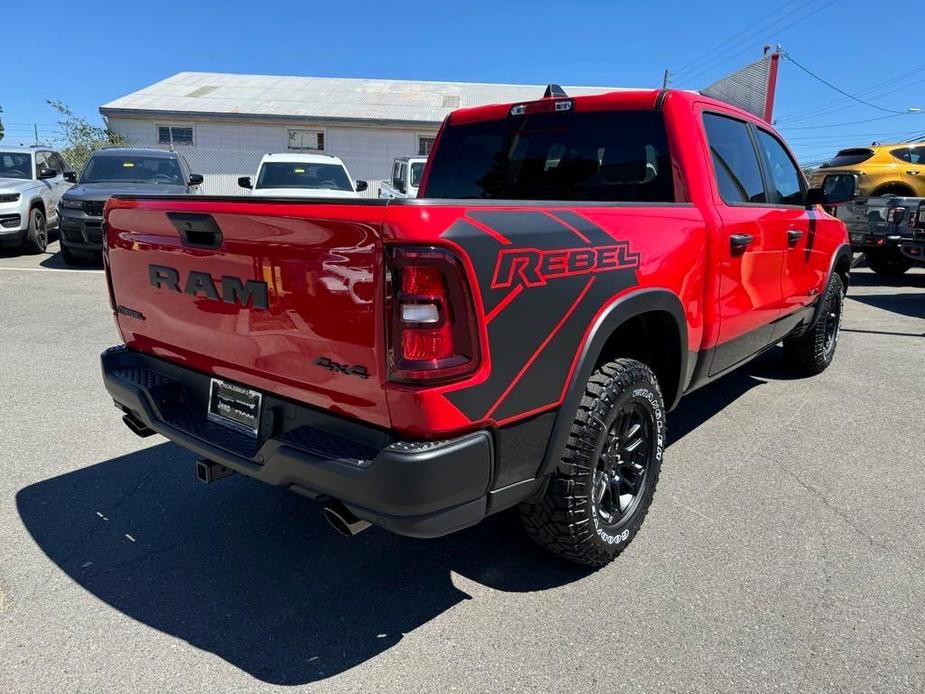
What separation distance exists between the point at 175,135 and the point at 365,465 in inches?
986

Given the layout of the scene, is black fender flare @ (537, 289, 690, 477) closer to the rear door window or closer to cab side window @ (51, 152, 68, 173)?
the rear door window

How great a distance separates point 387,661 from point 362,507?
2.12 ft

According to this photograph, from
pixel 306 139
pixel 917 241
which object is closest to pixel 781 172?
pixel 917 241

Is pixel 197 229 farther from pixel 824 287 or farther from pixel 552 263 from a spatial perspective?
pixel 824 287

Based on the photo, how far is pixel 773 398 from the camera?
17.2ft

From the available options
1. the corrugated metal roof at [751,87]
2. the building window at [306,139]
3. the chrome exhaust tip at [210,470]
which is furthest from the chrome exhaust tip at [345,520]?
the building window at [306,139]

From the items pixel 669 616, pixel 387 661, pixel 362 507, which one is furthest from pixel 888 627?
pixel 362 507

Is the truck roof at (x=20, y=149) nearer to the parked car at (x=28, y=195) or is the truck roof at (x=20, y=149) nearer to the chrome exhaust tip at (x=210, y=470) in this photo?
the parked car at (x=28, y=195)

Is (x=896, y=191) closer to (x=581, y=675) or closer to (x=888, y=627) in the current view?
(x=888, y=627)

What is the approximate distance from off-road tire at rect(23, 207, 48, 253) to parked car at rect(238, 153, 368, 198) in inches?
143

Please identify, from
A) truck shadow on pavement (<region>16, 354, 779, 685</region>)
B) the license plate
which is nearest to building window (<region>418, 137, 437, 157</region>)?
truck shadow on pavement (<region>16, 354, 779, 685</region>)

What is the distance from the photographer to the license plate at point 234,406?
2.41 m

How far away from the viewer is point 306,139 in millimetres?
23609

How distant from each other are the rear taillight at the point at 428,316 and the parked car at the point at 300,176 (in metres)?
9.59
